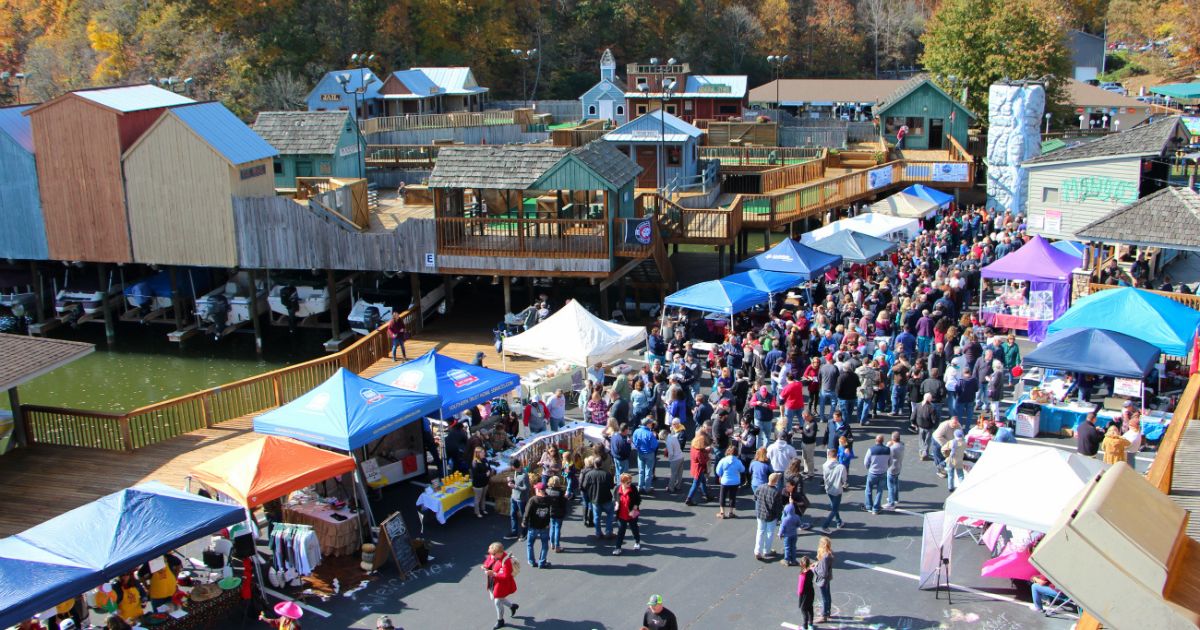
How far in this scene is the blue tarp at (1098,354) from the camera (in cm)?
1861

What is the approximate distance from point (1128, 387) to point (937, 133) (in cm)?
2910

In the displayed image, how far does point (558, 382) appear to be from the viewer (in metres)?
21.2

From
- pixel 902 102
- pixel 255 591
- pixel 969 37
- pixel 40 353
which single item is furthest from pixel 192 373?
pixel 969 37

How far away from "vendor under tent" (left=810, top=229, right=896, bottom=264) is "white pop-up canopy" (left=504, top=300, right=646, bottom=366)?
807 cm

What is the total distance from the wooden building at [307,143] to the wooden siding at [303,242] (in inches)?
279

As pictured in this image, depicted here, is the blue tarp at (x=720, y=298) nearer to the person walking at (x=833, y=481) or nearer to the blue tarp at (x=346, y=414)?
the person walking at (x=833, y=481)

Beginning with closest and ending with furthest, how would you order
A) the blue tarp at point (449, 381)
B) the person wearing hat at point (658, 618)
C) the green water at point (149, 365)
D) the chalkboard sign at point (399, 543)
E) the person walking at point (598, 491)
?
the person wearing hat at point (658, 618), the chalkboard sign at point (399, 543), the person walking at point (598, 491), the blue tarp at point (449, 381), the green water at point (149, 365)

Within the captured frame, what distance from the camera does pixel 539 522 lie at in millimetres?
14742

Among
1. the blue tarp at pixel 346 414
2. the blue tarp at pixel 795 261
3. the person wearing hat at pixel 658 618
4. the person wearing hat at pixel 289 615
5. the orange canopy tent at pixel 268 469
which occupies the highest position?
the blue tarp at pixel 795 261

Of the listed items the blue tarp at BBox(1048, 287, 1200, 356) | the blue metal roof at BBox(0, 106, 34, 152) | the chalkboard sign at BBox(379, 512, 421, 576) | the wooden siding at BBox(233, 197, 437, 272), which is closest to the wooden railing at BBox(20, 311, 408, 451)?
the chalkboard sign at BBox(379, 512, 421, 576)

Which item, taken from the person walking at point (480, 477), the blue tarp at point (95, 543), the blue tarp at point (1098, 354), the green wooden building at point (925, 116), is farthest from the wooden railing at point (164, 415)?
the green wooden building at point (925, 116)

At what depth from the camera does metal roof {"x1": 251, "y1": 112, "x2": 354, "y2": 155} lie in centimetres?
3597

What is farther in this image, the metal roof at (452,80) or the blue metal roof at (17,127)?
the metal roof at (452,80)

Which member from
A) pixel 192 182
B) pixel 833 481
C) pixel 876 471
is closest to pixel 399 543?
pixel 833 481
